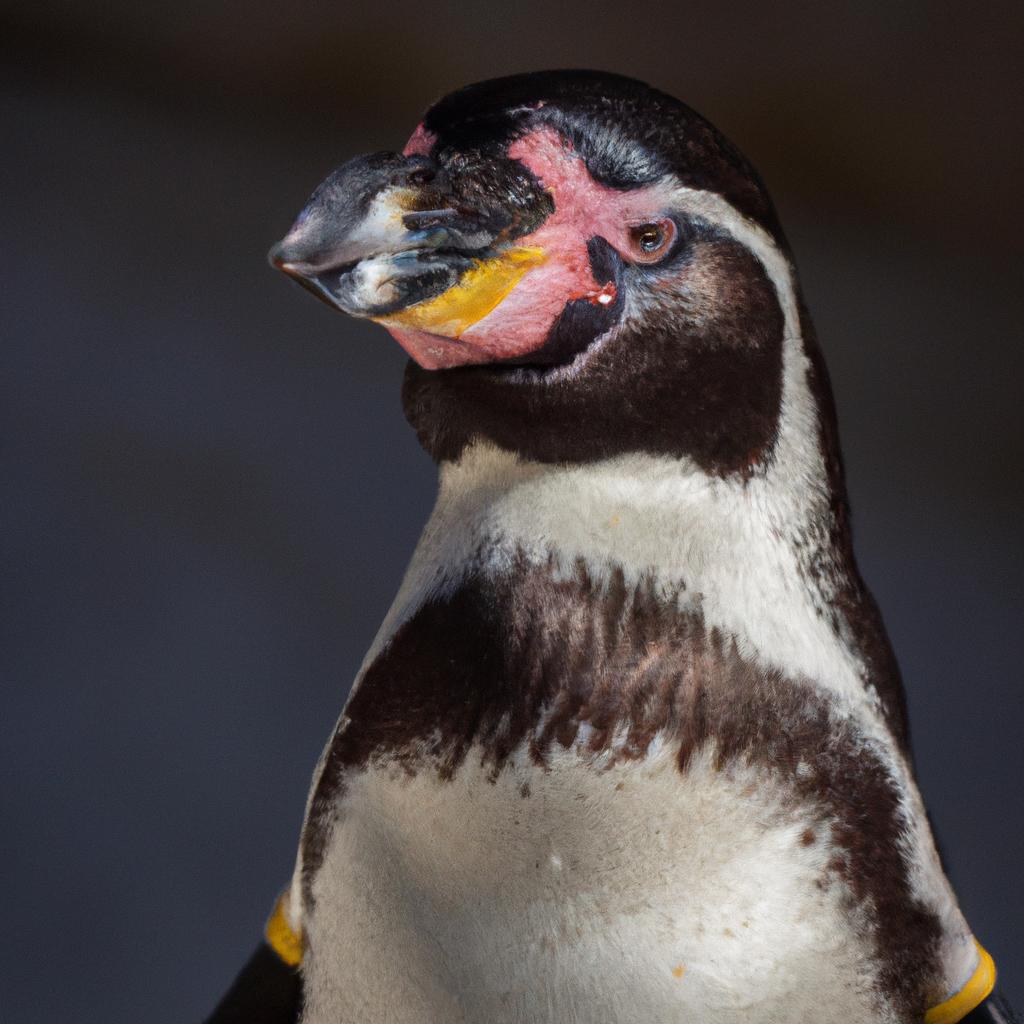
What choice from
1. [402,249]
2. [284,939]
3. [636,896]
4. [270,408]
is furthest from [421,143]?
[270,408]

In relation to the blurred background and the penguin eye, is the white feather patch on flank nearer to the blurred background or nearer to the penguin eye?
the penguin eye

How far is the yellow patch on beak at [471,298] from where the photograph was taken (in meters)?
0.77

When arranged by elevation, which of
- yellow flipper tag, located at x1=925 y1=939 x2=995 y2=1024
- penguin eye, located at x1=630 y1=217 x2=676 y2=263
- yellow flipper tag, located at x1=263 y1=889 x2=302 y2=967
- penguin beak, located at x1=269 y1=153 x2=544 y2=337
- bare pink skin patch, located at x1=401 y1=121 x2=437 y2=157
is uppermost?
bare pink skin patch, located at x1=401 y1=121 x2=437 y2=157

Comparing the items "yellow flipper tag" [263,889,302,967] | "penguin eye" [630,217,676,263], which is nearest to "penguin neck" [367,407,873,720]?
"penguin eye" [630,217,676,263]

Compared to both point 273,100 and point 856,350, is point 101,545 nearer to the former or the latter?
point 273,100

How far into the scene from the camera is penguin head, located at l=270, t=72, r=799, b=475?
2.51ft

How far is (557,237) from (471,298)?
0.06 m

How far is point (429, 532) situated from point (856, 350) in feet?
5.19

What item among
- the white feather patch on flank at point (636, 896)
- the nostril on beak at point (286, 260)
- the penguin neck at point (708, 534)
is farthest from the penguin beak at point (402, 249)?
the white feather patch on flank at point (636, 896)

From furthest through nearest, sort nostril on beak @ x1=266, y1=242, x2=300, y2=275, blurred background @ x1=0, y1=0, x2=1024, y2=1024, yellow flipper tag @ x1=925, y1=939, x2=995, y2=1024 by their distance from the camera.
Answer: blurred background @ x1=0, y1=0, x2=1024, y2=1024 → yellow flipper tag @ x1=925, y1=939, x2=995, y2=1024 → nostril on beak @ x1=266, y1=242, x2=300, y2=275

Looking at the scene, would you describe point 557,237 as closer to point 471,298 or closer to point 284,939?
point 471,298

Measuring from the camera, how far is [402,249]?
2.49 feet

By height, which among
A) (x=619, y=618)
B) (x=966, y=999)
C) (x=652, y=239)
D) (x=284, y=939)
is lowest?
(x=966, y=999)

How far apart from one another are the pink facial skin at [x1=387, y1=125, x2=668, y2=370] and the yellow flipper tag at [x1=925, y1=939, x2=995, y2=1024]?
1.50 ft
